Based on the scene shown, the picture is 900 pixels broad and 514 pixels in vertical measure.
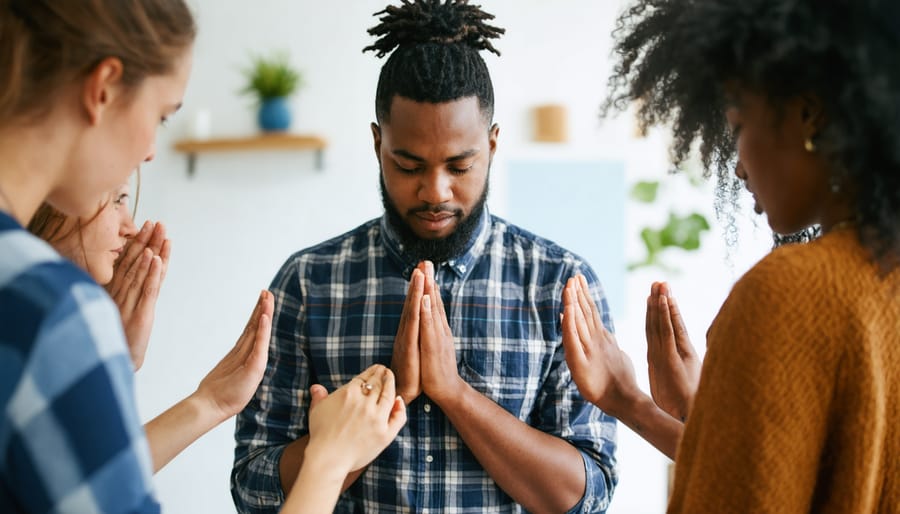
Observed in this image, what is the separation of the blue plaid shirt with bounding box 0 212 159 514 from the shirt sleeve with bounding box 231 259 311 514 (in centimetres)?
79

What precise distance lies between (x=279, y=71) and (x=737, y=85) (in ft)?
8.83

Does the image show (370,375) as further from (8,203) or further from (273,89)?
(273,89)

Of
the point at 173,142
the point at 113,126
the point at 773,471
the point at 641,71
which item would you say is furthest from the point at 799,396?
the point at 173,142

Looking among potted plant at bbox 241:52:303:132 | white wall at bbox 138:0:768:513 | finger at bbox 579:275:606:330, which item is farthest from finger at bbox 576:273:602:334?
potted plant at bbox 241:52:303:132

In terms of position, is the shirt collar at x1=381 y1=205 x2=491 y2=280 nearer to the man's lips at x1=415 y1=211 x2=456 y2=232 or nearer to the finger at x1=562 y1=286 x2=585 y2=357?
the man's lips at x1=415 y1=211 x2=456 y2=232

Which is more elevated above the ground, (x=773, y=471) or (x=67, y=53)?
(x=67, y=53)

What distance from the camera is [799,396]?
764mm

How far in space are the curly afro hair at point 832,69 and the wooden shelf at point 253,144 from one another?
2550mm

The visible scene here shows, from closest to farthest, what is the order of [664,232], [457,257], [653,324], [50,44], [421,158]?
[50,44]
[653,324]
[421,158]
[457,257]
[664,232]

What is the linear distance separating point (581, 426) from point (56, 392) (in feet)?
3.42


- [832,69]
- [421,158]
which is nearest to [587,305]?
[421,158]

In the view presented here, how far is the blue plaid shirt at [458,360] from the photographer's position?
1.46 metres

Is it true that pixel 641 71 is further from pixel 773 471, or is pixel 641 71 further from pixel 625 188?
pixel 625 188

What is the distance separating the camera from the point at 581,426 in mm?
1488
